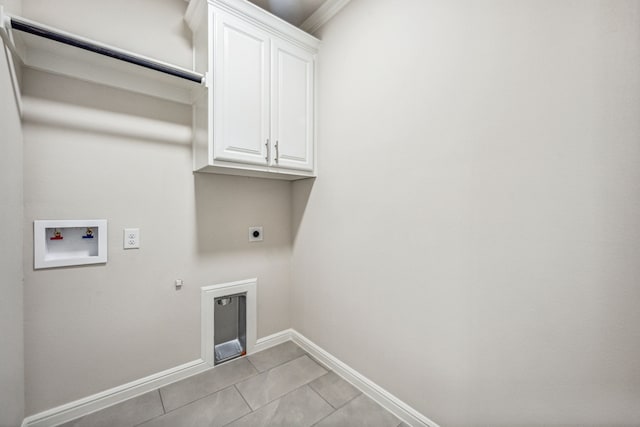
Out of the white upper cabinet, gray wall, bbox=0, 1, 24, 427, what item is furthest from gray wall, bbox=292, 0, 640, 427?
gray wall, bbox=0, 1, 24, 427

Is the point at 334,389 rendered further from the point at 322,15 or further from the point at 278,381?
the point at 322,15

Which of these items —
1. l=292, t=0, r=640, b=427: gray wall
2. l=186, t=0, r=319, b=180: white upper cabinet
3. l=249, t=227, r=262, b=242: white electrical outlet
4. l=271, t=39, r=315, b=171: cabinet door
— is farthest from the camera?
l=249, t=227, r=262, b=242: white electrical outlet

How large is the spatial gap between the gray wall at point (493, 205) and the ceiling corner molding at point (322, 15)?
12 cm

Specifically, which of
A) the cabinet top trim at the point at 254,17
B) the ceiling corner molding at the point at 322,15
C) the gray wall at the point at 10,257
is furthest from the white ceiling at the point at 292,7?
the gray wall at the point at 10,257

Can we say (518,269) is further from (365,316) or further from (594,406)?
(365,316)

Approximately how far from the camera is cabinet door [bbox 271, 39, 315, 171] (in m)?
1.80

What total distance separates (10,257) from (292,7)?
88.3 inches

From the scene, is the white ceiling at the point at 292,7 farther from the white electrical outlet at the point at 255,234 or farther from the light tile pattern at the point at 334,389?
the light tile pattern at the point at 334,389

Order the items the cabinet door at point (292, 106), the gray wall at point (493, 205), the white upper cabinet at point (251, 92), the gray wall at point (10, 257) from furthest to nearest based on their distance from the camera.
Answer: the cabinet door at point (292, 106)
the white upper cabinet at point (251, 92)
the gray wall at point (10, 257)
the gray wall at point (493, 205)

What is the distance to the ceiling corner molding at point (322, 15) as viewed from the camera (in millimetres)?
1819

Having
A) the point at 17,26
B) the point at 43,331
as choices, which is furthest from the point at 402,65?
the point at 43,331

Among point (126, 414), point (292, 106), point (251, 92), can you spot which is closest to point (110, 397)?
point (126, 414)

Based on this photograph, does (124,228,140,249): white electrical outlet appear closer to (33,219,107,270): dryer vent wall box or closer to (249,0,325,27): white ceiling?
(33,219,107,270): dryer vent wall box

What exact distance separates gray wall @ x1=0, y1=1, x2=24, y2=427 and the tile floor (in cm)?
43
